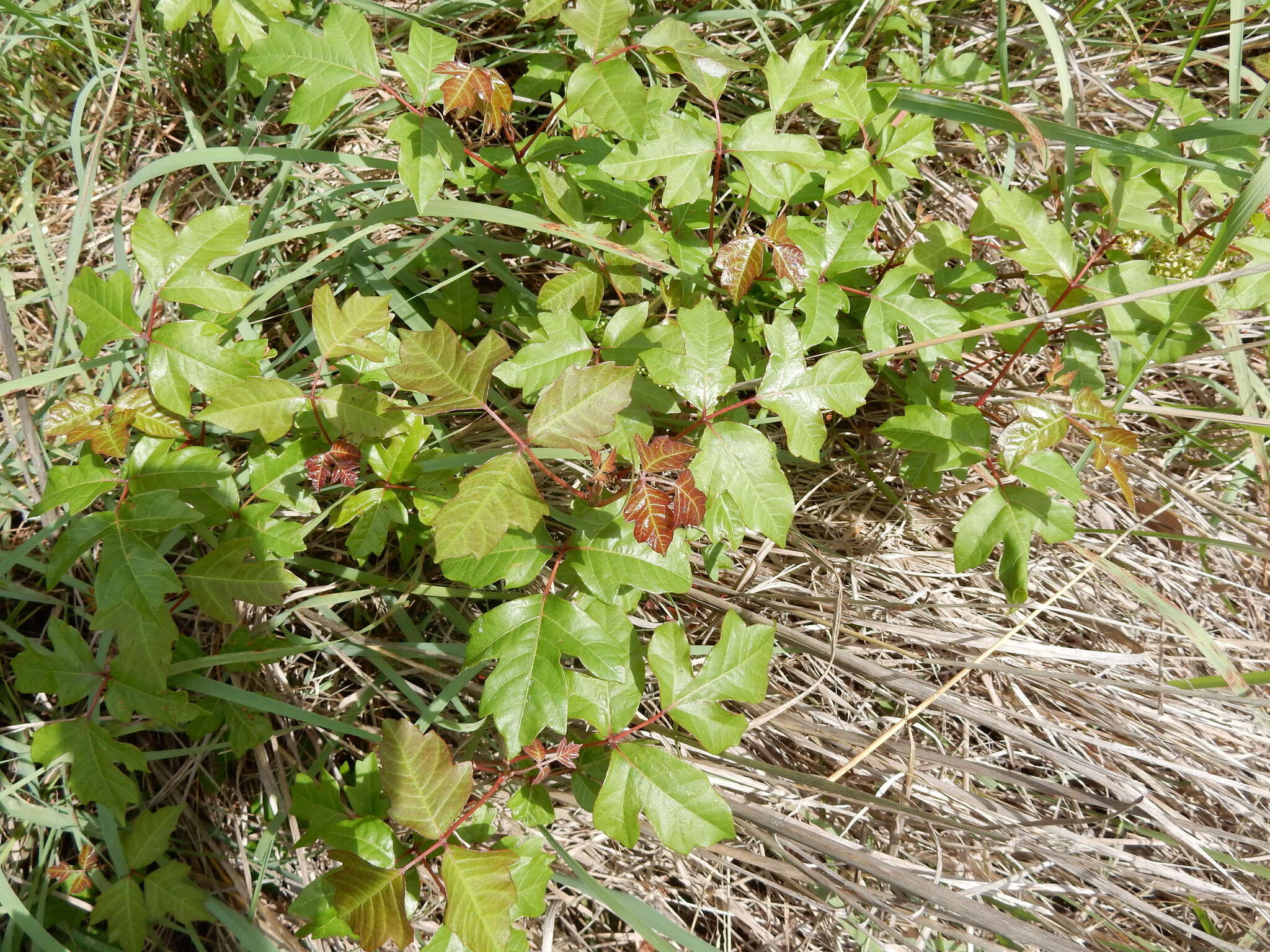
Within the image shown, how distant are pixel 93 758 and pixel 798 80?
2.29 metres

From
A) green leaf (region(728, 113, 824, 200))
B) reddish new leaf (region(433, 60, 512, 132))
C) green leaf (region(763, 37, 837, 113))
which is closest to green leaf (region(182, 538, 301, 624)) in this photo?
reddish new leaf (region(433, 60, 512, 132))

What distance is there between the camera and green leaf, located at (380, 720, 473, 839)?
5.22ft

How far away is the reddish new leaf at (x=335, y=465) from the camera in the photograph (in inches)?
68.7

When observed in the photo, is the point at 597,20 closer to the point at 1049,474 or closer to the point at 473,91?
the point at 473,91

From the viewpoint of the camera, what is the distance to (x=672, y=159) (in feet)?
5.78

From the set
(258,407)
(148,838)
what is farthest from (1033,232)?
(148,838)

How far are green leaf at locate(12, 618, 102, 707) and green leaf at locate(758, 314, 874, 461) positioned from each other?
168 cm

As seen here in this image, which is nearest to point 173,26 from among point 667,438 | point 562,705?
point 667,438

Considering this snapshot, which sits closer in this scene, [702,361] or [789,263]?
[702,361]

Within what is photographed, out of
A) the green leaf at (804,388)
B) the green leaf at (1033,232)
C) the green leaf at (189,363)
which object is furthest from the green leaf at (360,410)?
the green leaf at (1033,232)

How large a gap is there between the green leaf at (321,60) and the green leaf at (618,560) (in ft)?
3.53

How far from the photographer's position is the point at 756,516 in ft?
5.26

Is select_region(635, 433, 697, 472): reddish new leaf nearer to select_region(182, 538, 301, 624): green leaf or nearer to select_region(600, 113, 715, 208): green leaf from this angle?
select_region(600, 113, 715, 208): green leaf

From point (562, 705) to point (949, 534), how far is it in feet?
4.86
